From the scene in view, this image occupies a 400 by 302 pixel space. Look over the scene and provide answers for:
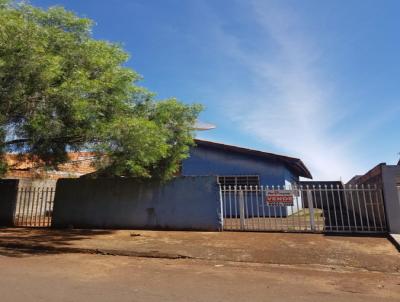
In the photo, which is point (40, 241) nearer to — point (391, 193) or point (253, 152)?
point (391, 193)

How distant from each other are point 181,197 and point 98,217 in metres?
3.25

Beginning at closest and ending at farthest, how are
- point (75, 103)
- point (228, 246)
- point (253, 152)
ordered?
point (75, 103) < point (228, 246) < point (253, 152)

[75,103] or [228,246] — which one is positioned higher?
[75,103]

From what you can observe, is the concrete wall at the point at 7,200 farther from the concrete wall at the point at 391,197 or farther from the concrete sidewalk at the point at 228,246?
the concrete wall at the point at 391,197

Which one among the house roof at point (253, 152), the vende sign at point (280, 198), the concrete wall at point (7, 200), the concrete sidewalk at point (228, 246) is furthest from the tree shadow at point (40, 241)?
the house roof at point (253, 152)

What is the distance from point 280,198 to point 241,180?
6256 millimetres

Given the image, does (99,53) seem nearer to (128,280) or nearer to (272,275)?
(128,280)

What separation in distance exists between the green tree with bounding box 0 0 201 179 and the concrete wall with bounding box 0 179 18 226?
9.64 feet

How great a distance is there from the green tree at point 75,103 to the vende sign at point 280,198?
3313mm

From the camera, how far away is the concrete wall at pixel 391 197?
384 inches

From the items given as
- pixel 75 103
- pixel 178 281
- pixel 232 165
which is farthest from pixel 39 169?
pixel 232 165

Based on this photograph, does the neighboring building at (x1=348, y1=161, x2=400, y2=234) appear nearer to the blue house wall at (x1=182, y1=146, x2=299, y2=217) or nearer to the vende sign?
the vende sign

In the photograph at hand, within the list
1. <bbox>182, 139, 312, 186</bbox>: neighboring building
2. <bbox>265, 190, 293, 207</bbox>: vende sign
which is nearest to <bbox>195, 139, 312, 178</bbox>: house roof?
<bbox>182, 139, 312, 186</bbox>: neighboring building

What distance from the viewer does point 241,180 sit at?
688 inches
